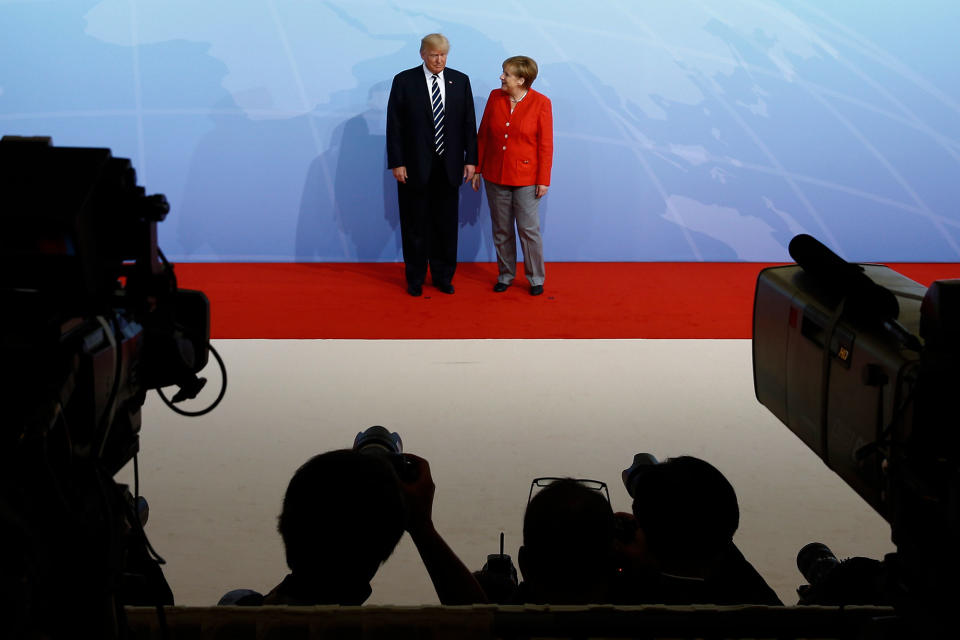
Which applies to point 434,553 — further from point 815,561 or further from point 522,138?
point 522,138

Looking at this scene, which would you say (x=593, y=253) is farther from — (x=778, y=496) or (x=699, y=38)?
(x=778, y=496)

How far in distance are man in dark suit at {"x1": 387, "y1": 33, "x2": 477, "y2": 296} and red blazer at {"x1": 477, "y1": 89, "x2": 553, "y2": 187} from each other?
139 mm

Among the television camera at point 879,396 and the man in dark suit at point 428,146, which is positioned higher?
the television camera at point 879,396

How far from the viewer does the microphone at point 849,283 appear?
4.64 ft

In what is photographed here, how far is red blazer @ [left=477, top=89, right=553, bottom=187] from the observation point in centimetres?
478

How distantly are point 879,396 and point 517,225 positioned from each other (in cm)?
368

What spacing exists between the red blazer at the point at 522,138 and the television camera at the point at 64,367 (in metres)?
3.84

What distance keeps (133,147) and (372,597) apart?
4.22 metres

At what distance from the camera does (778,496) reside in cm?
262

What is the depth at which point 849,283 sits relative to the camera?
149 centimetres

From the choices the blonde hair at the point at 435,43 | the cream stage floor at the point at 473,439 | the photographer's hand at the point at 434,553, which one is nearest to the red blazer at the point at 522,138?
the blonde hair at the point at 435,43

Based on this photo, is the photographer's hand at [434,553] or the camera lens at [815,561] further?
the camera lens at [815,561]

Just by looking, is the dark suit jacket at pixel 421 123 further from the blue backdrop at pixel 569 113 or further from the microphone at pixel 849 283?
the microphone at pixel 849 283

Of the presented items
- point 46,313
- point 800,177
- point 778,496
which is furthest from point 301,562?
point 800,177
